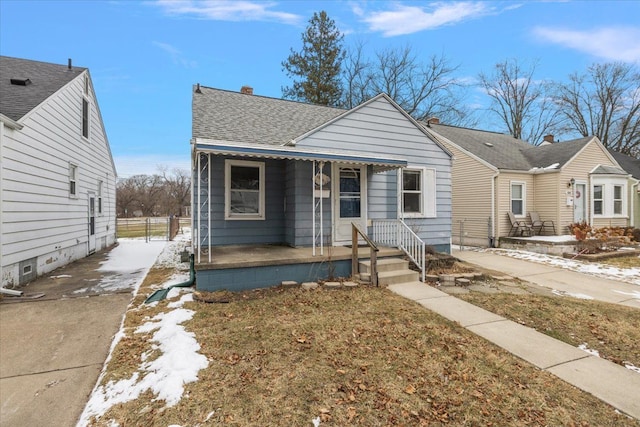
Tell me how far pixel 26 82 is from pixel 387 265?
10582 millimetres

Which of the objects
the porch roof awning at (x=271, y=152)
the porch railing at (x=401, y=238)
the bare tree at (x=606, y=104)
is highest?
the bare tree at (x=606, y=104)

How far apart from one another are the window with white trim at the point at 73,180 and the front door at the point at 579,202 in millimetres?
19289

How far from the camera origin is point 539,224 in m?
13.1

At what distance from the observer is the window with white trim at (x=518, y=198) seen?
13.1 m

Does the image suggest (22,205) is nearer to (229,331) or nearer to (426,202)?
(229,331)

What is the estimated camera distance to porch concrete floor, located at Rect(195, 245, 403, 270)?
5.61m

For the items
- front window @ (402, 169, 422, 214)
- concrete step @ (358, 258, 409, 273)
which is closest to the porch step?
concrete step @ (358, 258, 409, 273)

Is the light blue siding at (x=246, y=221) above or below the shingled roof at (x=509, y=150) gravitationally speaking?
below

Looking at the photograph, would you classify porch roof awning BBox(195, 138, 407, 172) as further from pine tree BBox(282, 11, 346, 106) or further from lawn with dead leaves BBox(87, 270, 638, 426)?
pine tree BBox(282, 11, 346, 106)

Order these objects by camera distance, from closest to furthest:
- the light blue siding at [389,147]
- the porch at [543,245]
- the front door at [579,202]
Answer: the light blue siding at [389,147], the porch at [543,245], the front door at [579,202]

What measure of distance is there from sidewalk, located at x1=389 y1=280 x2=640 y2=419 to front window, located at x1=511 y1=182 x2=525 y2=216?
33.1ft

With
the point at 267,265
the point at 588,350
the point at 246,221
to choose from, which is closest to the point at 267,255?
the point at 267,265

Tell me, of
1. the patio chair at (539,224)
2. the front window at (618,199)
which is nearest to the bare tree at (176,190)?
the patio chair at (539,224)

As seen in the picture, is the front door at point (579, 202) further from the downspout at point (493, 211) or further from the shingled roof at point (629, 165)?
the shingled roof at point (629, 165)
